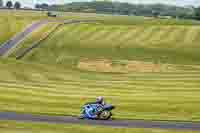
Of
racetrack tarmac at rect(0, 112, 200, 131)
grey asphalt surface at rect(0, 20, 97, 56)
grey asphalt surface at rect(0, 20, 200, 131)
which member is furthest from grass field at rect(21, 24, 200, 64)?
racetrack tarmac at rect(0, 112, 200, 131)

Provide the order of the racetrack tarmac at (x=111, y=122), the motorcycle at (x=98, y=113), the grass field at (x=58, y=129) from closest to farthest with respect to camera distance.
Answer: the grass field at (x=58, y=129) → the racetrack tarmac at (x=111, y=122) → the motorcycle at (x=98, y=113)

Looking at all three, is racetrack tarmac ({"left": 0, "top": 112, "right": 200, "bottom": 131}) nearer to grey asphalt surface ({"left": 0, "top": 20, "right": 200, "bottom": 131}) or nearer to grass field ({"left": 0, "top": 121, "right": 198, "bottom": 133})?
grey asphalt surface ({"left": 0, "top": 20, "right": 200, "bottom": 131})

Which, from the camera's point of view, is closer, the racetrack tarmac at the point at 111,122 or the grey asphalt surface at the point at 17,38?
the racetrack tarmac at the point at 111,122

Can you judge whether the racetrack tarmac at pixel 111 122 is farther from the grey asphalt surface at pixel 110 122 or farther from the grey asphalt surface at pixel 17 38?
the grey asphalt surface at pixel 17 38

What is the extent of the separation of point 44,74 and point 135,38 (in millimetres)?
36997

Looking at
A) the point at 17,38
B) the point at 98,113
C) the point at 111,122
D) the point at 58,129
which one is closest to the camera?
the point at 58,129

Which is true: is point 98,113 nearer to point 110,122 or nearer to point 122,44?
point 110,122

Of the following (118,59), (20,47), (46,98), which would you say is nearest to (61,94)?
(46,98)

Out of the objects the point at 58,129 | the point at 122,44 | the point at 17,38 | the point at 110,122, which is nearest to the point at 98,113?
the point at 110,122

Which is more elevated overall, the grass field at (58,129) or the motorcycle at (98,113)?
the motorcycle at (98,113)

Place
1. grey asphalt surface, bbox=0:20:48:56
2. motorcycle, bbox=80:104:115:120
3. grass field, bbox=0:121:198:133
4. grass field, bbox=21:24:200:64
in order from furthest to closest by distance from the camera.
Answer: grey asphalt surface, bbox=0:20:48:56 < grass field, bbox=21:24:200:64 < motorcycle, bbox=80:104:115:120 < grass field, bbox=0:121:198:133

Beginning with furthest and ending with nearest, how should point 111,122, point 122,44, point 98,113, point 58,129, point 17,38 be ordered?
point 17,38 < point 122,44 < point 98,113 < point 111,122 < point 58,129

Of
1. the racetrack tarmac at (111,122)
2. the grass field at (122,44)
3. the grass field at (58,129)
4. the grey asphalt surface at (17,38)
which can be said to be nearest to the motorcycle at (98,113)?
the racetrack tarmac at (111,122)

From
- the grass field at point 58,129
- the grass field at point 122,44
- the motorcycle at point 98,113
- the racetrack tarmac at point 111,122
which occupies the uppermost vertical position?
the grass field at point 122,44
